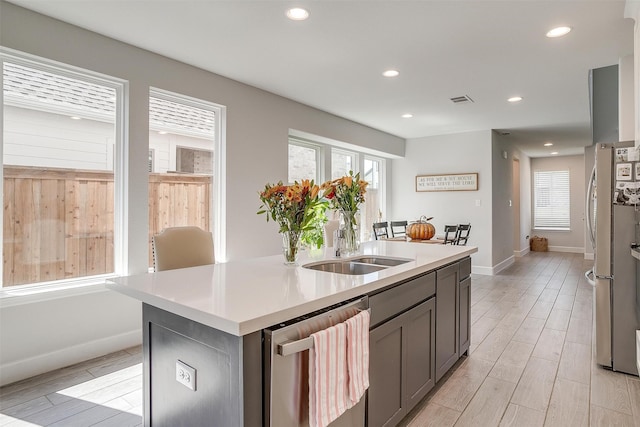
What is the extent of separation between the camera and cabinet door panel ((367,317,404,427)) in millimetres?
1614

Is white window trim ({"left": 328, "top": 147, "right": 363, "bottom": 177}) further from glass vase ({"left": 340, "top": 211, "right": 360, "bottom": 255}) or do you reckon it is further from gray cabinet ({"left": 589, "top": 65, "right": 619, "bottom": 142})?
glass vase ({"left": 340, "top": 211, "right": 360, "bottom": 255})

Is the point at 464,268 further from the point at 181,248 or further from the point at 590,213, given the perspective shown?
the point at 181,248

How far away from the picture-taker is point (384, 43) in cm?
300

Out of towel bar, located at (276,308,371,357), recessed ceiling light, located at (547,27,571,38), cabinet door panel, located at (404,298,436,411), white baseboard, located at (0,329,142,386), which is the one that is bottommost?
white baseboard, located at (0,329,142,386)

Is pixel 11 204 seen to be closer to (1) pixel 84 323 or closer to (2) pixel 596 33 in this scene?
(1) pixel 84 323

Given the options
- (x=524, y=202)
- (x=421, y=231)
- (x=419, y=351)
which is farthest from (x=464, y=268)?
(x=524, y=202)

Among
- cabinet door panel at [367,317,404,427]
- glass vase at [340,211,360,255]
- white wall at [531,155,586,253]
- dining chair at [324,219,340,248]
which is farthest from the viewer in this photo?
white wall at [531,155,586,253]

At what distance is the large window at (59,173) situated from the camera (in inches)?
A: 103

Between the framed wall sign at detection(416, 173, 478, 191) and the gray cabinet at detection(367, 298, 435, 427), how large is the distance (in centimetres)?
494

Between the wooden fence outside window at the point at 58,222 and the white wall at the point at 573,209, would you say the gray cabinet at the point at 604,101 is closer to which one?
the white wall at the point at 573,209

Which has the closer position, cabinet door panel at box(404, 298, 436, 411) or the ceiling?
cabinet door panel at box(404, 298, 436, 411)

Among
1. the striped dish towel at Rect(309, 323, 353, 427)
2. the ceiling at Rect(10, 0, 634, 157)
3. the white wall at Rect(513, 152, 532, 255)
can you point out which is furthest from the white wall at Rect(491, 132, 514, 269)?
the striped dish towel at Rect(309, 323, 353, 427)

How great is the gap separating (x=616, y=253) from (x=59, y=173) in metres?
4.19

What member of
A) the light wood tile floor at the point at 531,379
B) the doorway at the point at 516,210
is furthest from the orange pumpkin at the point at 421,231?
the doorway at the point at 516,210
